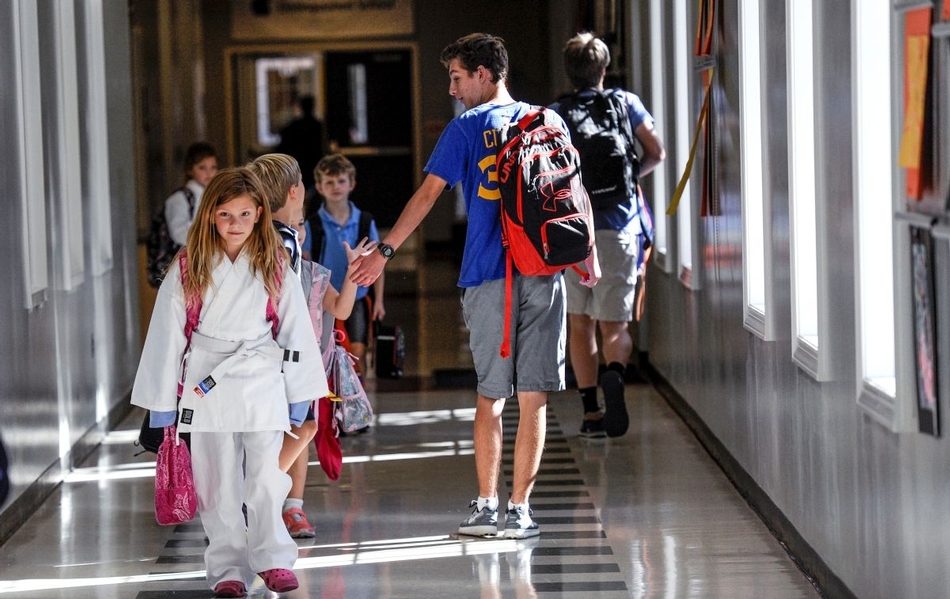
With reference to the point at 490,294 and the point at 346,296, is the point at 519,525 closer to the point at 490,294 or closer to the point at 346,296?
the point at 490,294

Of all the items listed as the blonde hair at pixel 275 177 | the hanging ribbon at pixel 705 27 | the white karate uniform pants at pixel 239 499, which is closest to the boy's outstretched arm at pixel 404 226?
the blonde hair at pixel 275 177

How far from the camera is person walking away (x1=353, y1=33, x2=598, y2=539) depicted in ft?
15.6

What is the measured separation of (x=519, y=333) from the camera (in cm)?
484

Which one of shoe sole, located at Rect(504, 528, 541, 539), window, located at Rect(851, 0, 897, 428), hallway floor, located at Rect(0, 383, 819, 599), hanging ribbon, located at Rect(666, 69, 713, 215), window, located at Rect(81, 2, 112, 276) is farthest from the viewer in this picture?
window, located at Rect(81, 2, 112, 276)

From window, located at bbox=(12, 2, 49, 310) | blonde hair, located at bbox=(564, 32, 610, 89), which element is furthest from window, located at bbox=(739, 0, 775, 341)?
window, located at bbox=(12, 2, 49, 310)

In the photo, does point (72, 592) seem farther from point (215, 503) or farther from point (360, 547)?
point (360, 547)

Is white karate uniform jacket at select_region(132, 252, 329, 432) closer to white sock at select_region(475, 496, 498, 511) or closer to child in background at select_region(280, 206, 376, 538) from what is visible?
child in background at select_region(280, 206, 376, 538)

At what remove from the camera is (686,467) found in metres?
5.97

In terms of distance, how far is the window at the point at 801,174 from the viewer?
4.46 m

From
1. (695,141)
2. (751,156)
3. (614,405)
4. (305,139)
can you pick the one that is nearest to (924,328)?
(751,156)

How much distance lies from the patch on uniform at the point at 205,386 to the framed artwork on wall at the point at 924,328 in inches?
77.5

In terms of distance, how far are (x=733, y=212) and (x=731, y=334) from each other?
486 millimetres

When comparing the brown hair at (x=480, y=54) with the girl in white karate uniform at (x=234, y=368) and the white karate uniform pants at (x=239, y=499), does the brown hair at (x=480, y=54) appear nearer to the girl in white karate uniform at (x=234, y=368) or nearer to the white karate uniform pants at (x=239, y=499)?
the girl in white karate uniform at (x=234, y=368)

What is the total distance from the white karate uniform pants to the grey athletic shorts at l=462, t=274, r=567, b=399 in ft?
2.94
